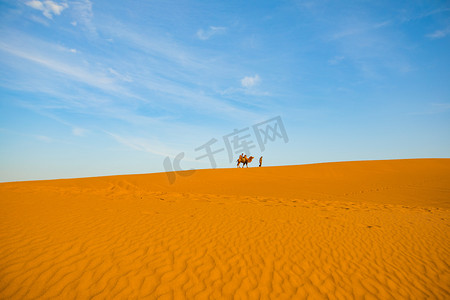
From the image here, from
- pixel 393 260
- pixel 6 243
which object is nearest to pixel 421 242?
pixel 393 260

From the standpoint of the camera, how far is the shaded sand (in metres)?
4.30

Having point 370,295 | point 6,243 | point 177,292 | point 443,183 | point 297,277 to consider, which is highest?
point 6,243

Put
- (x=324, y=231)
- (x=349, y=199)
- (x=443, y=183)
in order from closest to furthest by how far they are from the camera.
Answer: (x=324, y=231), (x=349, y=199), (x=443, y=183)

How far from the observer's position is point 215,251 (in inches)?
223

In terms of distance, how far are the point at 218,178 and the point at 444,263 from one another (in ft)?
61.8

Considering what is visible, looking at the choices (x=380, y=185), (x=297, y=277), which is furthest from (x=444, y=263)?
(x=380, y=185)

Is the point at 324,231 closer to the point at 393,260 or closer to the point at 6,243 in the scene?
the point at 393,260

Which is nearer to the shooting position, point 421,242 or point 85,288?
point 85,288

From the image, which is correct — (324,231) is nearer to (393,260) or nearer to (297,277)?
(393,260)

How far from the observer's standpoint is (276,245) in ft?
19.9

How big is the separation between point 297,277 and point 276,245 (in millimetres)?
1374

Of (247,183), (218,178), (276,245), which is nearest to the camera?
(276,245)

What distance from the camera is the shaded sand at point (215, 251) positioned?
4.30 meters

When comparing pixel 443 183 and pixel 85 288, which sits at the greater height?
pixel 85 288
